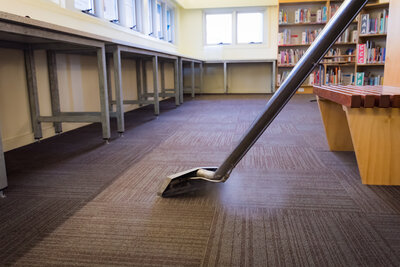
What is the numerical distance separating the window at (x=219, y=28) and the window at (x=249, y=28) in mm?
222

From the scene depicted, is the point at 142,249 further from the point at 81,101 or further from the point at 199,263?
the point at 81,101

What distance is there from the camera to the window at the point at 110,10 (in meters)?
4.13

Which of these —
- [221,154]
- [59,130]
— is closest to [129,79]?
[59,130]

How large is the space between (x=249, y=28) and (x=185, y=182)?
6.58 meters

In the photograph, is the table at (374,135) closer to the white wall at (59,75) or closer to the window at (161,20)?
the white wall at (59,75)

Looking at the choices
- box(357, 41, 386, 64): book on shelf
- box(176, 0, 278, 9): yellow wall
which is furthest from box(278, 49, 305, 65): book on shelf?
box(357, 41, 386, 64): book on shelf

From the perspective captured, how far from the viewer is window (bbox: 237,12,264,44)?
7.26 meters

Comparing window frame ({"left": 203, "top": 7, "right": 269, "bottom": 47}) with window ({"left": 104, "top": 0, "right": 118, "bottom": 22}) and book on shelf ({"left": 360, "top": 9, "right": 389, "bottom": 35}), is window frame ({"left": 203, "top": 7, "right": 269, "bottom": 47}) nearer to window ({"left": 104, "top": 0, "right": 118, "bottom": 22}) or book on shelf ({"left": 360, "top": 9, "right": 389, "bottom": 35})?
book on shelf ({"left": 360, "top": 9, "right": 389, "bottom": 35})

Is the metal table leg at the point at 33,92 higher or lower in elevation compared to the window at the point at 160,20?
lower

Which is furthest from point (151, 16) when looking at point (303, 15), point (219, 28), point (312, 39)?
point (312, 39)

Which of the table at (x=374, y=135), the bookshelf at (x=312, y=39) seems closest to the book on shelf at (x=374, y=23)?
the bookshelf at (x=312, y=39)

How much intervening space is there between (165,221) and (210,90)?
21.7 ft

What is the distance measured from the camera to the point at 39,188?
1.41m

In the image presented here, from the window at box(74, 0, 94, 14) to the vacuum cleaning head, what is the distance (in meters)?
2.76
